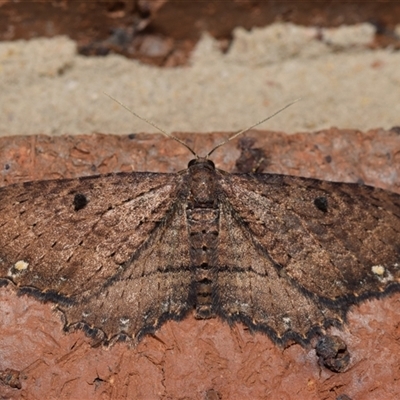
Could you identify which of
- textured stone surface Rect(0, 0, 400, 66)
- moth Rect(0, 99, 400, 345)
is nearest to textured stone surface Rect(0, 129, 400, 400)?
moth Rect(0, 99, 400, 345)

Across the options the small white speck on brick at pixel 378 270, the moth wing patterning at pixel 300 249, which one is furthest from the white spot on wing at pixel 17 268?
the small white speck on brick at pixel 378 270

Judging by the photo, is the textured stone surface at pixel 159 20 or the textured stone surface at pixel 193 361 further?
the textured stone surface at pixel 159 20

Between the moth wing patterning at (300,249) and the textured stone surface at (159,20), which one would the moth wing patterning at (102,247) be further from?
the textured stone surface at (159,20)

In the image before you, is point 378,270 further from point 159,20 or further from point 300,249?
point 159,20

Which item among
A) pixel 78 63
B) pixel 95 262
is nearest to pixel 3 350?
pixel 95 262

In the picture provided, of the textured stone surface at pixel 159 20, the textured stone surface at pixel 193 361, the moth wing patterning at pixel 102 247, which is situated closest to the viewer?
the textured stone surface at pixel 193 361

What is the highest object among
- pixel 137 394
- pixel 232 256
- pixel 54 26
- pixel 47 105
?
pixel 54 26

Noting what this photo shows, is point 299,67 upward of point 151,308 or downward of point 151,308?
upward

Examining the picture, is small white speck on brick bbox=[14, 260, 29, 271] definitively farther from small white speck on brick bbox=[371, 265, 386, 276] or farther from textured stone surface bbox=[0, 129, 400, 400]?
small white speck on brick bbox=[371, 265, 386, 276]

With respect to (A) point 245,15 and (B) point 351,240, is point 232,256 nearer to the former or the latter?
(B) point 351,240
